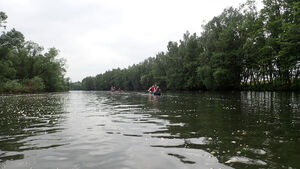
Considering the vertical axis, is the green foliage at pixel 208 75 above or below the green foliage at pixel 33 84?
above

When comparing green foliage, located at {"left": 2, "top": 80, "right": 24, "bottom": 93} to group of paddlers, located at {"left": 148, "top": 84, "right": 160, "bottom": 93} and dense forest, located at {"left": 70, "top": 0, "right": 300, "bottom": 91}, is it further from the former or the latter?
dense forest, located at {"left": 70, "top": 0, "right": 300, "bottom": 91}

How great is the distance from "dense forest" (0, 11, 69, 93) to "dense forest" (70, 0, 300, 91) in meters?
52.4

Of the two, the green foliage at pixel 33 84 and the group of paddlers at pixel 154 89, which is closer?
the group of paddlers at pixel 154 89

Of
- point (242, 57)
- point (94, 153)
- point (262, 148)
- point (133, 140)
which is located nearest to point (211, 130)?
point (262, 148)

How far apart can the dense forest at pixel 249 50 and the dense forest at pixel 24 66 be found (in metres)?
52.4

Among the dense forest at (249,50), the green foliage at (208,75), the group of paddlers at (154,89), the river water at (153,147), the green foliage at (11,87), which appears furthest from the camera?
the green foliage at (208,75)

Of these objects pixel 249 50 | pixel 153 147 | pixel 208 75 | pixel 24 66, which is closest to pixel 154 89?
pixel 208 75

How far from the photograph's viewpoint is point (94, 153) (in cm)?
598

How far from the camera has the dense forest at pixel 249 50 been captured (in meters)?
41.8

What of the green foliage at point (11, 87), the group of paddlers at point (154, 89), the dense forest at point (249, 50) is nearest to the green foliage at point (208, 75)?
the dense forest at point (249, 50)

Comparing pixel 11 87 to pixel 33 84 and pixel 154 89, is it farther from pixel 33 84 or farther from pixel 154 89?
pixel 154 89

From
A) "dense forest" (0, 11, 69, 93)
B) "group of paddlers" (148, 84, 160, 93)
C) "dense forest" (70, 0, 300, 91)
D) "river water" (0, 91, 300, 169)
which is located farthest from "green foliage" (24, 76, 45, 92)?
"river water" (0, 91, 300, 169)

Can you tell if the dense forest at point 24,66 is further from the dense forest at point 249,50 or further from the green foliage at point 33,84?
the dense forest at point 249,50

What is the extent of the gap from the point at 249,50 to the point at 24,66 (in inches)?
3046
